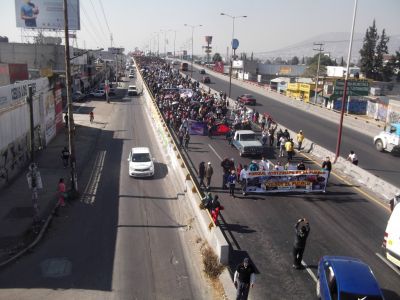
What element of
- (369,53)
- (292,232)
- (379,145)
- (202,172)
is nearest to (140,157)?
(202,172)

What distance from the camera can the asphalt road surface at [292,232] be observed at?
42.5 feet

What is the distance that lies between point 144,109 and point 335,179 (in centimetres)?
3870

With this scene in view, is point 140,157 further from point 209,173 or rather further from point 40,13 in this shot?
point 40,13

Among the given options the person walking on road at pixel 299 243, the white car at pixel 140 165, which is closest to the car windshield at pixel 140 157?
the white car at pixel 140 165

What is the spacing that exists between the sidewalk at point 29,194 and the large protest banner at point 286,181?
33.3 feet

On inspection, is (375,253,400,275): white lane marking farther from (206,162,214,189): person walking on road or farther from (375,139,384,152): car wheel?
(375,139,384,152): car wheel

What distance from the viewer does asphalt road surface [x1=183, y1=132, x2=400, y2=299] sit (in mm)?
12961

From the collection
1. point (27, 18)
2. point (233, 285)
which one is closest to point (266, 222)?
point (233, 285)

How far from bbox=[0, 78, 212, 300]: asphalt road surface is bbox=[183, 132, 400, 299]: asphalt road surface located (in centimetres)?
194

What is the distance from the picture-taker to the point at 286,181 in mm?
21438

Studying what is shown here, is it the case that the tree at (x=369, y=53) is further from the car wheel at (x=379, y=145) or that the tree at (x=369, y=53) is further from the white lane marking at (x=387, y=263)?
the white lane marking at (x=387, y=263)

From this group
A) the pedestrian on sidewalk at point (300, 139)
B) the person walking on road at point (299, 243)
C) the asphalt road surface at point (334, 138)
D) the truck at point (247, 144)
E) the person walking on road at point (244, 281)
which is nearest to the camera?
the person walking on road at point (244, 281)

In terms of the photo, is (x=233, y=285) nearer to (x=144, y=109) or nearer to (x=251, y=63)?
(x=144, y=109)

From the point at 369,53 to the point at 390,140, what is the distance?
9100cm
